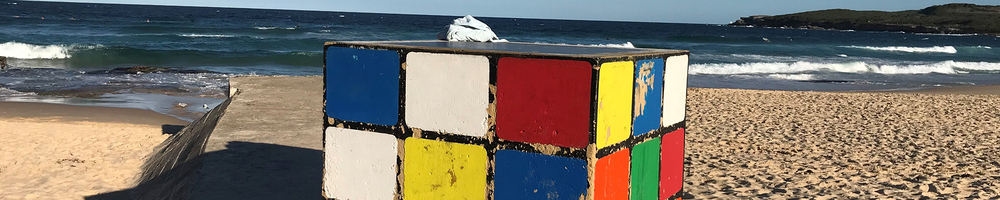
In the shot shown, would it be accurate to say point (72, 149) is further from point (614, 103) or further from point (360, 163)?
point (614, 103)

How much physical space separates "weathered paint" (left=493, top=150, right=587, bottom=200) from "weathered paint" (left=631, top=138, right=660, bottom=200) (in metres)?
0.35

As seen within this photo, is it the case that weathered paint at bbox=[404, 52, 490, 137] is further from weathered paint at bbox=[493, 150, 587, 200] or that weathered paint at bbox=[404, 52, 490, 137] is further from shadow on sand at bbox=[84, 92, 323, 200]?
shadow on sand at bbox=[84, 92, 323, 200]

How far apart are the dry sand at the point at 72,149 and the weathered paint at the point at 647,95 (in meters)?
4.45

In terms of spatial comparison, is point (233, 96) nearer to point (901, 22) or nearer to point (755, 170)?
Result: point (755, 170)

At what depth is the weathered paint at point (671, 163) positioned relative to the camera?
11.1ft

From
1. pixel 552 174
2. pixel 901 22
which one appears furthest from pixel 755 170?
pixel 901 22

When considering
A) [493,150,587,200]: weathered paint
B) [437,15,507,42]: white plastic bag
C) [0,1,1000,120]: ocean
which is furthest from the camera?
[0,1,1000,120]: ocean

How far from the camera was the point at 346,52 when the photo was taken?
3.10 meters

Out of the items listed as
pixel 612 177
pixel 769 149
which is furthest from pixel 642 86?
pixel 769 149

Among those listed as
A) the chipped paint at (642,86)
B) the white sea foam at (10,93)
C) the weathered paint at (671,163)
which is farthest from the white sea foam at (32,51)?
the chipped paint at (642,86)

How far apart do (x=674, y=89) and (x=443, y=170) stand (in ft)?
3.28

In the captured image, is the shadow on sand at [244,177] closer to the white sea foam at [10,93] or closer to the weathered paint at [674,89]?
the weathered paint at [674,89]

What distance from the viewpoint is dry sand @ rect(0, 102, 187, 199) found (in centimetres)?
609

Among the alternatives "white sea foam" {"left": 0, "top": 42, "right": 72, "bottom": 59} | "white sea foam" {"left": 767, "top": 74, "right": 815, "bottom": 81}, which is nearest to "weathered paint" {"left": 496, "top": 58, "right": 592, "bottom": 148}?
"white sea foam" {"left": 767, "top": 74, "right": 815, "bottom": 81}
